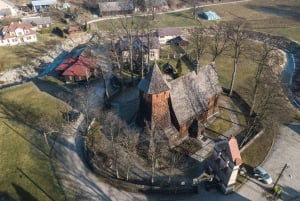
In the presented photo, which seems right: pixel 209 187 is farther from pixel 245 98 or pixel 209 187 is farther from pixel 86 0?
pixel 86 0

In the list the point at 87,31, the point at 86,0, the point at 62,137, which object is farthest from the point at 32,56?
the point at 86,0

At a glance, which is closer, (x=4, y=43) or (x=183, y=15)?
(x=4, y=43)

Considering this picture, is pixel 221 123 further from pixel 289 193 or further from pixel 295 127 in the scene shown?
pixel 289 193

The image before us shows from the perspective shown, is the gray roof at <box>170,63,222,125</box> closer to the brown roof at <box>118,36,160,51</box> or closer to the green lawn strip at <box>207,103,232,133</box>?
the green lawn strip at <box>207,103,232,133</box>

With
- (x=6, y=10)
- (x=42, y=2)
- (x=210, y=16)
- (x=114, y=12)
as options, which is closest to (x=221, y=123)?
(x=210, y=16)

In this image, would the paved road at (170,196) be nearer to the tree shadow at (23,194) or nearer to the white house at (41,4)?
the tree shadow at (23,194)

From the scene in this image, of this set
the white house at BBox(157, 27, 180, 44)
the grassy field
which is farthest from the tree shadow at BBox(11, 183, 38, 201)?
the white house at BBox(157, 27, 180, 44)
